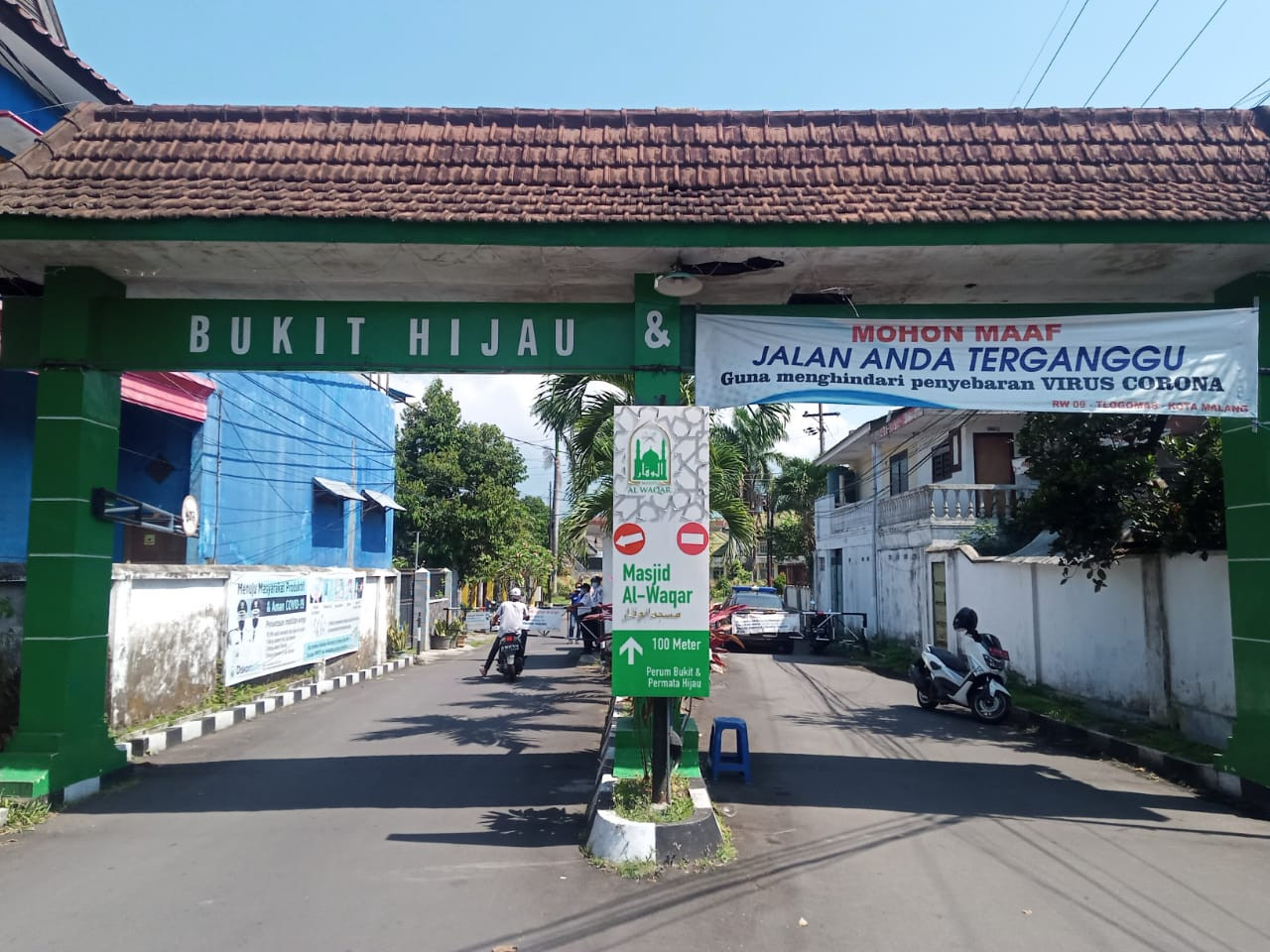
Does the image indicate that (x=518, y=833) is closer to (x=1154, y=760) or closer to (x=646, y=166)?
(x=646, y=166)

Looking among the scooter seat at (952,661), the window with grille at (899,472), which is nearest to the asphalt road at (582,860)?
the scooter seat at (952,661)

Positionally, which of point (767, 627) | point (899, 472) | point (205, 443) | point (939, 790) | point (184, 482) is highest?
point (899, 472)

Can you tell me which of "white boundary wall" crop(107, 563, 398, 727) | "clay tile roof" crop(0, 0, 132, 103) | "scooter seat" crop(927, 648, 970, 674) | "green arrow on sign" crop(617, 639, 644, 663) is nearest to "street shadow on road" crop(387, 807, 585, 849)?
"green arrow on sign" crop(617, 639, 644, 663)

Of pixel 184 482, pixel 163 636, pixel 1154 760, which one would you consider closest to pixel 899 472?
pixel 1154 760

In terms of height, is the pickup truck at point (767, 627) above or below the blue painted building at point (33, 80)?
below

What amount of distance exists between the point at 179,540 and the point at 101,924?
10.8 metres

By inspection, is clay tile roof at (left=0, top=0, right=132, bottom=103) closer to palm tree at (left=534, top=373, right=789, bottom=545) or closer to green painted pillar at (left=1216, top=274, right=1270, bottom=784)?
palm tree at (left=534, top=373, right=789, bottom=545)

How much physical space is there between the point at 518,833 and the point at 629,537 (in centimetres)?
212

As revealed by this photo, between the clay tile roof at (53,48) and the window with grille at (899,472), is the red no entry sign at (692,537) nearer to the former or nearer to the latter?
the clay tile roof at (53,48)

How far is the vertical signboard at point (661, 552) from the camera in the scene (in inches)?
238

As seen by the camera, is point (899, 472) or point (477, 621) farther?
point (899, 472)

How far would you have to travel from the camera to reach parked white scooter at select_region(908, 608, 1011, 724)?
11789 millimetres

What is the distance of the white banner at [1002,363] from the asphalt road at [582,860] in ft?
10.2

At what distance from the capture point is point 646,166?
24.5ft
